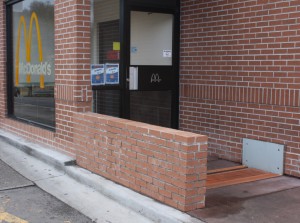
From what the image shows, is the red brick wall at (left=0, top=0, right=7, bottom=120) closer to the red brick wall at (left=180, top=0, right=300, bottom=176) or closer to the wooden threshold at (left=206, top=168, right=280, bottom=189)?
the red brick wall at (left=180, top=0, right=300, bottom=176)

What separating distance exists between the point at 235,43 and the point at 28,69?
171 inches

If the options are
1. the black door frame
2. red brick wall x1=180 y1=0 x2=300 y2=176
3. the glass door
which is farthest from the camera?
the glass door

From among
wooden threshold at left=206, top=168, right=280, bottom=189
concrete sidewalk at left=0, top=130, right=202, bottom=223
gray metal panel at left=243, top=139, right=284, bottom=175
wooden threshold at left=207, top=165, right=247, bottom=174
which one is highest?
gray metal panel at left=243, top=139, right=284, bottom=175

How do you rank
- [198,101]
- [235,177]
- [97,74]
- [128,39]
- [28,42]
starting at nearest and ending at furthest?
[235,177] → [97,74] → [128,39] → [198,101] → [28,42]

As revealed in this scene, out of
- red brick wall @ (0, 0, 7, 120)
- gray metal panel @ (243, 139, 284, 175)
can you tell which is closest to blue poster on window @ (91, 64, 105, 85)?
gray metal panel @ (243, 139, 284, 175)

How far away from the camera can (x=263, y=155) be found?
5.88m

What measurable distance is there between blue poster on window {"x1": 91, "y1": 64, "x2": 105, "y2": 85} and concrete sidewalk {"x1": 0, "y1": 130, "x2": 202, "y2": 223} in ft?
4.11

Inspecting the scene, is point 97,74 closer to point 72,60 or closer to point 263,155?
point 72,60

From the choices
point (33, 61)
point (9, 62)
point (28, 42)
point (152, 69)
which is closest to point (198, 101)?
point (152, 69)

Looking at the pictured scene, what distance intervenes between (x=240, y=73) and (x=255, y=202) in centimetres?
233

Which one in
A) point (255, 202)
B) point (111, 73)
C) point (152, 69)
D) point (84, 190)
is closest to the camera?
point (255, 202)

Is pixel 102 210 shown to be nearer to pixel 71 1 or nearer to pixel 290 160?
pixel 290 160

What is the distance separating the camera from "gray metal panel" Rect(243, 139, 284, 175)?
5660mm

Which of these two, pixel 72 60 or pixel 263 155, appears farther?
pixel 72 60
